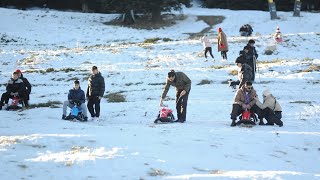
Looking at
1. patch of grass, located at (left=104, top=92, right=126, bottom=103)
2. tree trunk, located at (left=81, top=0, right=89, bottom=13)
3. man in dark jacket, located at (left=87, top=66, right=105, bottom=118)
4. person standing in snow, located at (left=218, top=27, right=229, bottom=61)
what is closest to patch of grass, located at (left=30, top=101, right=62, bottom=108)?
patch of grass, located at (left=104, top=92, right=126, bottom=103)

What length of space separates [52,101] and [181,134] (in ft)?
26.6

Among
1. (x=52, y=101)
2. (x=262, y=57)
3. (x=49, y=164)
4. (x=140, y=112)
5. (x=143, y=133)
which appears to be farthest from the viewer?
(x=262, y=57)

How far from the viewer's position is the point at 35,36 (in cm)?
3812

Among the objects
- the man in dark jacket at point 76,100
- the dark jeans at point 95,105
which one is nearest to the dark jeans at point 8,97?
the man in dark jacket at point 76,100

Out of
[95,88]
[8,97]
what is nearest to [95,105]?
[95,88]

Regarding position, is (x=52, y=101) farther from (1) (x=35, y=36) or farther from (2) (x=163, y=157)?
(1) (x=35, y=36)

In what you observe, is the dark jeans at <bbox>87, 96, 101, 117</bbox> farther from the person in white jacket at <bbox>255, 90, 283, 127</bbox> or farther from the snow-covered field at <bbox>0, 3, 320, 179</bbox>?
the person in white jacket at <bbox>255, 90, 283, 127</bbox>

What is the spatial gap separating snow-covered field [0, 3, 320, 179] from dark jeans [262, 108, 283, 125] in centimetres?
27

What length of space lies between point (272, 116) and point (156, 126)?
10.4 ft

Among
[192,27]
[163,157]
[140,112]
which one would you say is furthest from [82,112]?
[192,27]

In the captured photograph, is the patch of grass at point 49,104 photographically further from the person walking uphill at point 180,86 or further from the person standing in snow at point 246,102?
the person standing in snow at point 246,102

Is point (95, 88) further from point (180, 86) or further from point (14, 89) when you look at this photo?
point (14, 89)

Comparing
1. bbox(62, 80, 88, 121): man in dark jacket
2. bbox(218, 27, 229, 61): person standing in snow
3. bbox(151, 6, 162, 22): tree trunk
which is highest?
bbox(151, 6, 162, 22): tree trunk

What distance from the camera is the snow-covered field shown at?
7.41 metres
